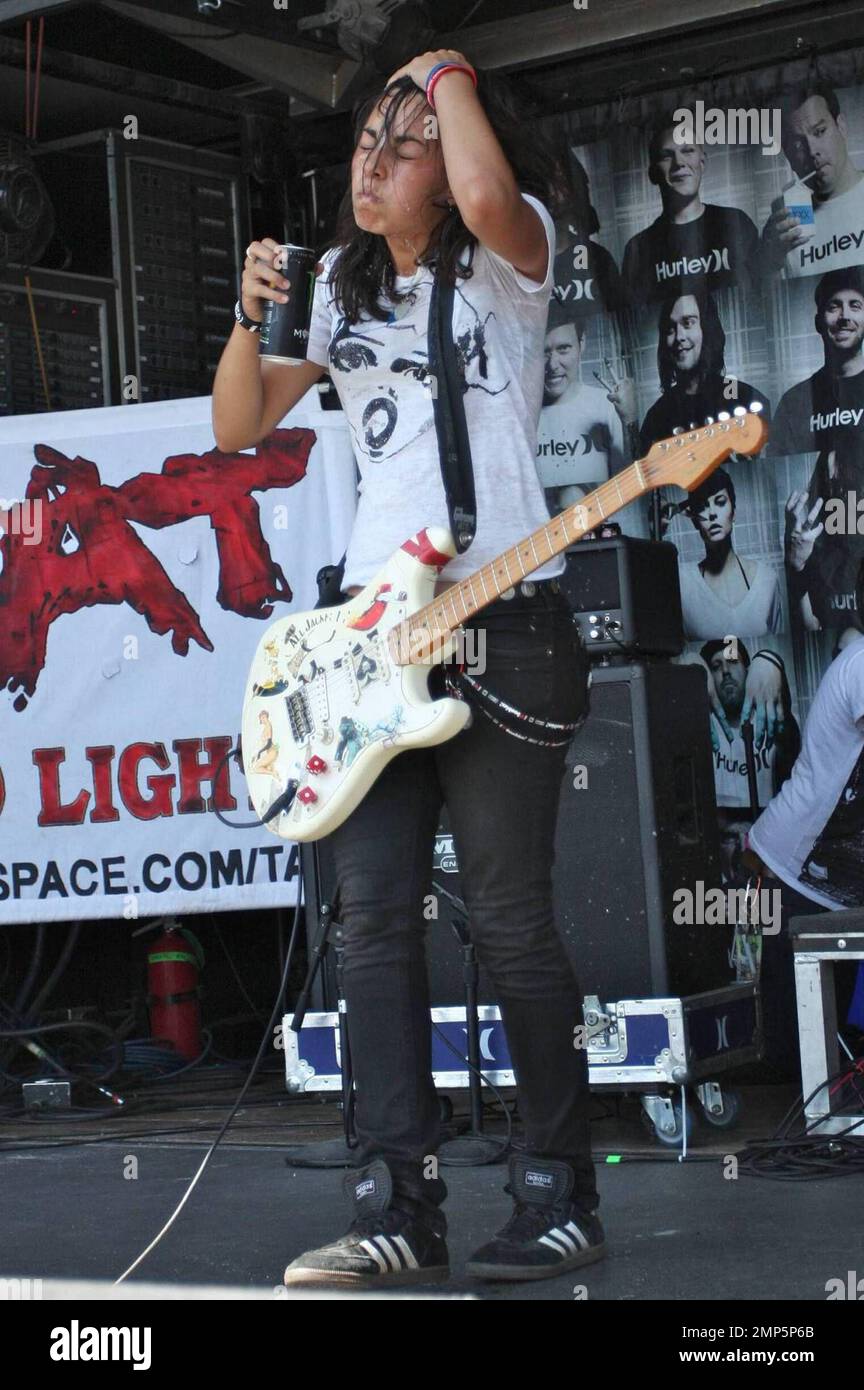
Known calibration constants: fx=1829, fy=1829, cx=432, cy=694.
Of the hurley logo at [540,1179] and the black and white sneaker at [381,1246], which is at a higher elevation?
the hurley logo at [540,1179]

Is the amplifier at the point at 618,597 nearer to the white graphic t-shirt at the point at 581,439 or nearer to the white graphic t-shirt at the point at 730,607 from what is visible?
the white graphic t-shirt at the point at 730,607

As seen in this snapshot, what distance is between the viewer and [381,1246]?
8.11 ft

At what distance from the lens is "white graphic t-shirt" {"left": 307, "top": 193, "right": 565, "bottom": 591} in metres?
2.57

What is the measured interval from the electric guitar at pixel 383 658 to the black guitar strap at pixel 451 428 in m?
0.05

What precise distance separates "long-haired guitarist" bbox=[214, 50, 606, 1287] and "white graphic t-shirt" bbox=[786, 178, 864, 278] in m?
2.32

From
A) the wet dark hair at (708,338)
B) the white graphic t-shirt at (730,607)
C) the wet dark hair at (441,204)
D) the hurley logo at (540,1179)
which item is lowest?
the hurley logo at (540,1179)

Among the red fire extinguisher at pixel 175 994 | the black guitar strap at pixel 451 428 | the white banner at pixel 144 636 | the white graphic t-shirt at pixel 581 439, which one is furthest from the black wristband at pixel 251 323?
the red fire extinguisher at pixel 175 994

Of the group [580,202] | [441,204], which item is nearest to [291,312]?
[441,204]

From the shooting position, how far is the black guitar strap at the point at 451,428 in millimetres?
2527

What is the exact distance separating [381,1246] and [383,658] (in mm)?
804

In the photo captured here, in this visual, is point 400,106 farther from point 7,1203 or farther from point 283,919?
point 283,919

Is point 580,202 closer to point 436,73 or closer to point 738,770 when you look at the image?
point 738,770

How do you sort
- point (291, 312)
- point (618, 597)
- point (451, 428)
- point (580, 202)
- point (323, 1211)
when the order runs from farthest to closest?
point (580, 202), point (618, 597), point (323, 1211), point (291, 312), point (451, 428)

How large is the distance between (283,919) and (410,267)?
10.7 ft
